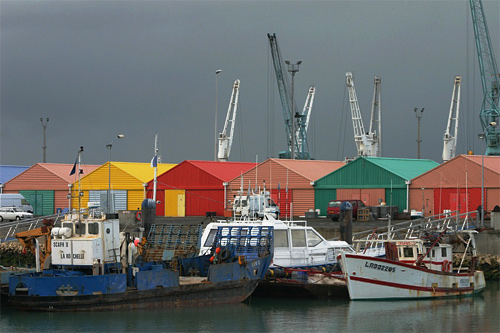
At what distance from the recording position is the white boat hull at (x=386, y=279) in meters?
28.2

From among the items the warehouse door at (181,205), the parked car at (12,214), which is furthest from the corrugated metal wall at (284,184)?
the parked car at (12,214)

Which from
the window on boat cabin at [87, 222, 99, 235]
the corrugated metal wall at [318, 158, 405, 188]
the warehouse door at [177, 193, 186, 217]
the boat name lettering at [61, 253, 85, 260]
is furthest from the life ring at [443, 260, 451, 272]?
the warehouse door at [177, 193, 186, 217]

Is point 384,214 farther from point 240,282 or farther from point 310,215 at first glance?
point 240,282

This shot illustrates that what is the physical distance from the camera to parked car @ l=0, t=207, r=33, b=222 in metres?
61.0

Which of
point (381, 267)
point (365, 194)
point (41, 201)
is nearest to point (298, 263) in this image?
point (381, 267)

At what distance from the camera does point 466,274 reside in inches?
1220

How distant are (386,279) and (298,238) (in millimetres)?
3916

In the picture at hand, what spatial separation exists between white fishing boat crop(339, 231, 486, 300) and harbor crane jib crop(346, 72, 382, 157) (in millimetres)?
67198

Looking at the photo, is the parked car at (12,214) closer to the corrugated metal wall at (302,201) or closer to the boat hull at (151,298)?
the corrugated metal wall at (302,201)

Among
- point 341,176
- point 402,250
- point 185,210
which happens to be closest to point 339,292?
point 402,250

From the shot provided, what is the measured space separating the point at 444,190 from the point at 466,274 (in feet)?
76.0

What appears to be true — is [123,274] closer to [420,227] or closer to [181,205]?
[420,227]

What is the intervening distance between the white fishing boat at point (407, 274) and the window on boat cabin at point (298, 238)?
253cm

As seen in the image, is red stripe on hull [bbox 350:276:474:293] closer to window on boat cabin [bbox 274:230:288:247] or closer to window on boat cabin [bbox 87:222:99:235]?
window on boat cabin [bbox 274:230:288:247]
